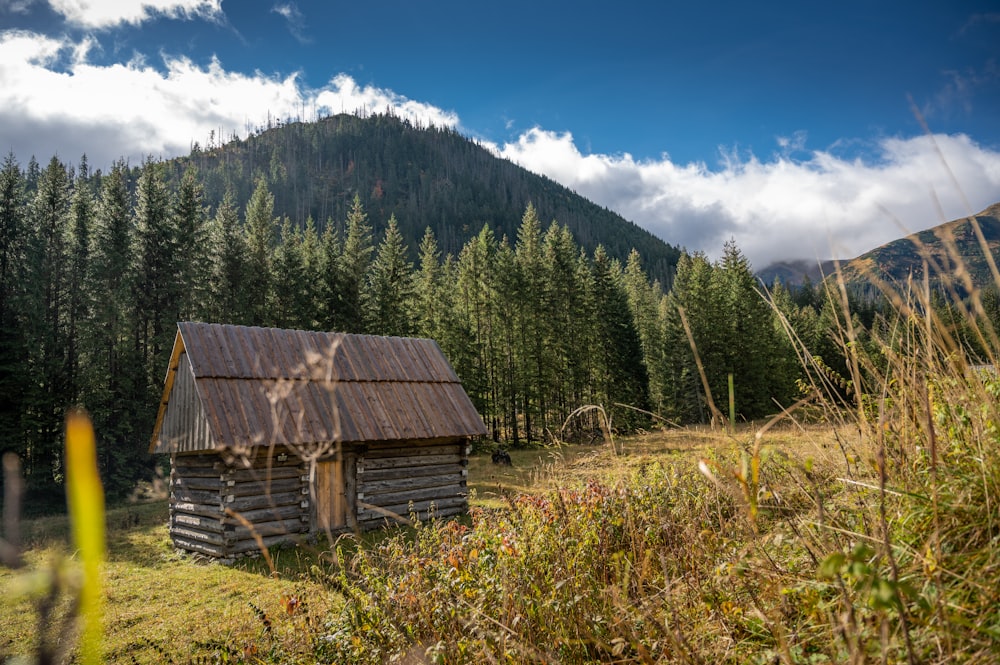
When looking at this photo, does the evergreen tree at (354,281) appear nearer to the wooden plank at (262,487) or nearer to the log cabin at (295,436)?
the log cabin at (295,436)

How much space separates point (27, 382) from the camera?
26.4 metres

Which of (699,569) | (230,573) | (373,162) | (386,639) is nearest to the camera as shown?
(699,569)

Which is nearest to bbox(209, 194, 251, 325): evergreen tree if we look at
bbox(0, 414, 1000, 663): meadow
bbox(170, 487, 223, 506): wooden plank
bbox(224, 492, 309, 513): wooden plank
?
bbox(170, 487, 223, 506): wooden plank

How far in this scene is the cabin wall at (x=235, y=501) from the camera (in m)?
13.4

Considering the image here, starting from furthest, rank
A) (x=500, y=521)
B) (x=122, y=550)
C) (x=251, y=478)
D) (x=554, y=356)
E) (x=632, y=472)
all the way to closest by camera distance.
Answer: (x=554, y=356), (x=122, y=550), (x=251, y=478), (x=632, y=472), (x=500, y=521)

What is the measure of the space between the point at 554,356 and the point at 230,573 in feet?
96.0

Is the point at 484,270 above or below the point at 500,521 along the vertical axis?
above

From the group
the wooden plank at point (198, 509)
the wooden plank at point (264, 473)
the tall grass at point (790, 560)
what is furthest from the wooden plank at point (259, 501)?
the tall grass at point (790, 560)

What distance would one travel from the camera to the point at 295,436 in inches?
525

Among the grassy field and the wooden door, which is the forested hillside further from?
the wooden door

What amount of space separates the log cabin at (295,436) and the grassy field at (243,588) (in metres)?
1.00

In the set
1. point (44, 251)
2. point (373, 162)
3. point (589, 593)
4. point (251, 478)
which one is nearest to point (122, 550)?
point (251, 478)

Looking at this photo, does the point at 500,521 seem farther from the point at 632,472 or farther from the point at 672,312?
the point at 672,312

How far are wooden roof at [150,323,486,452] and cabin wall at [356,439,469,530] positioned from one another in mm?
826
